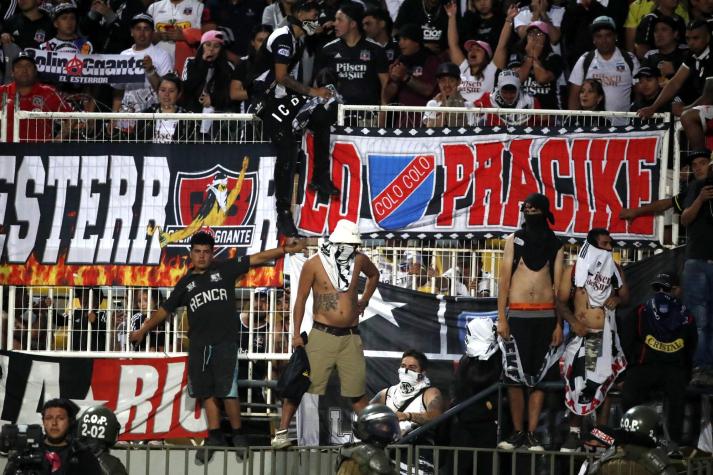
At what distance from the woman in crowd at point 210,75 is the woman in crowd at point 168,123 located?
0.44 meters

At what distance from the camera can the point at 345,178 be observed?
Answer: 1664 cm

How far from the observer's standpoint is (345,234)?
51.7 feet

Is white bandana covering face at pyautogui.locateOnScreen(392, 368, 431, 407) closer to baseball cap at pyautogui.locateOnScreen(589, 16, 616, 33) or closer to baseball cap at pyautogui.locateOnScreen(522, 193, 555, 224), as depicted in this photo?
baseball cap at pyautogui.locateOnScreen(522, 193, 555, 224)

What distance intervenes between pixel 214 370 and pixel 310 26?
Answer: 411 cm

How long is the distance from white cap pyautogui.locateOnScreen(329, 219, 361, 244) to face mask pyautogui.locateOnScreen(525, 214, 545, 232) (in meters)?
1.73

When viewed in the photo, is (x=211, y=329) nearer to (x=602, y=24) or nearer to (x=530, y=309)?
(x=530, y=309)

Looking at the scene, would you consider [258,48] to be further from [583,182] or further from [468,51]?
[583,182]

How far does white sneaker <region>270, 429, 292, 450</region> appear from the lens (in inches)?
577

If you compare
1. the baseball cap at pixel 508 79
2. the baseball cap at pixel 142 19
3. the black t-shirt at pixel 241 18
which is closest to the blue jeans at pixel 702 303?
the baseball cap at pixel 508 79

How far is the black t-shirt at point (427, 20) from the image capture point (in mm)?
19203

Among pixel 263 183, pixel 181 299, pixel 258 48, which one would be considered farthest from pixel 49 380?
pixel 258 48

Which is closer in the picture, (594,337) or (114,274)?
(594,337)

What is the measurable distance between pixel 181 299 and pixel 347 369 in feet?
6.02

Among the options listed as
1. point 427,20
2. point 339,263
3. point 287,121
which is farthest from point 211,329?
point 427,20
